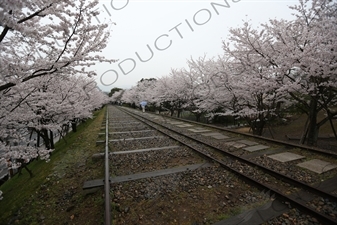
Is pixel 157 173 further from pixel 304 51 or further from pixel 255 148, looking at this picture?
pixel 304 51

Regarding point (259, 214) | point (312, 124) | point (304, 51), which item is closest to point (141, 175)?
point (259, 214)

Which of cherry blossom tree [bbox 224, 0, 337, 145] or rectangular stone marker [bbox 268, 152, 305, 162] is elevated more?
cherry blossom tree [bbox 224, 0, 337, 145]

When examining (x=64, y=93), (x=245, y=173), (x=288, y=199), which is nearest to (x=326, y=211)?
(x=288, y=199)

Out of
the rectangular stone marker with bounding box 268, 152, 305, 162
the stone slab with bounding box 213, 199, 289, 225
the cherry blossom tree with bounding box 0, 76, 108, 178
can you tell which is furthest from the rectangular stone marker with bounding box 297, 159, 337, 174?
the cherry blossom tree with bounding box 0, 76, 108, 178

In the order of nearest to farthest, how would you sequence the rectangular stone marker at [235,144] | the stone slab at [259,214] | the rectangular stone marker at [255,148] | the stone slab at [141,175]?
the stone slab at [259,214]
the stone slab at [141,175]
the rectangular stone marker at [255,148]
the rectangular stone marker at [235,144]

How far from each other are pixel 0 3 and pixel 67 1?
233 centimetres

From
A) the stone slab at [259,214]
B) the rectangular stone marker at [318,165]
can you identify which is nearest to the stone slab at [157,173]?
the stone slab at [259,214]

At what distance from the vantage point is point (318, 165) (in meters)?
4.65

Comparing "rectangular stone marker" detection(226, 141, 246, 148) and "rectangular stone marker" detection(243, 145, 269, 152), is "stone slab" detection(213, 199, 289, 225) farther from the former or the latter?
"rectangular stone marker" detection(226, 141, 246, 148)

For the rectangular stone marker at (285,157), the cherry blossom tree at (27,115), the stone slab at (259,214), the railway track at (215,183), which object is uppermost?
the cherry blossom tree at (27,115)

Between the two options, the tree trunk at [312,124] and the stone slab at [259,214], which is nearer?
the stone slab at [259,214]

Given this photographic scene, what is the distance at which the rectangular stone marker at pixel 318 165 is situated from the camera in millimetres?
4395

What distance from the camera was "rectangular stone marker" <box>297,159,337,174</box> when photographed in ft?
14.4

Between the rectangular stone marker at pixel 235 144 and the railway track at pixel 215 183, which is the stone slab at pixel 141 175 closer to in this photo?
the railway track at pixel 215 183
